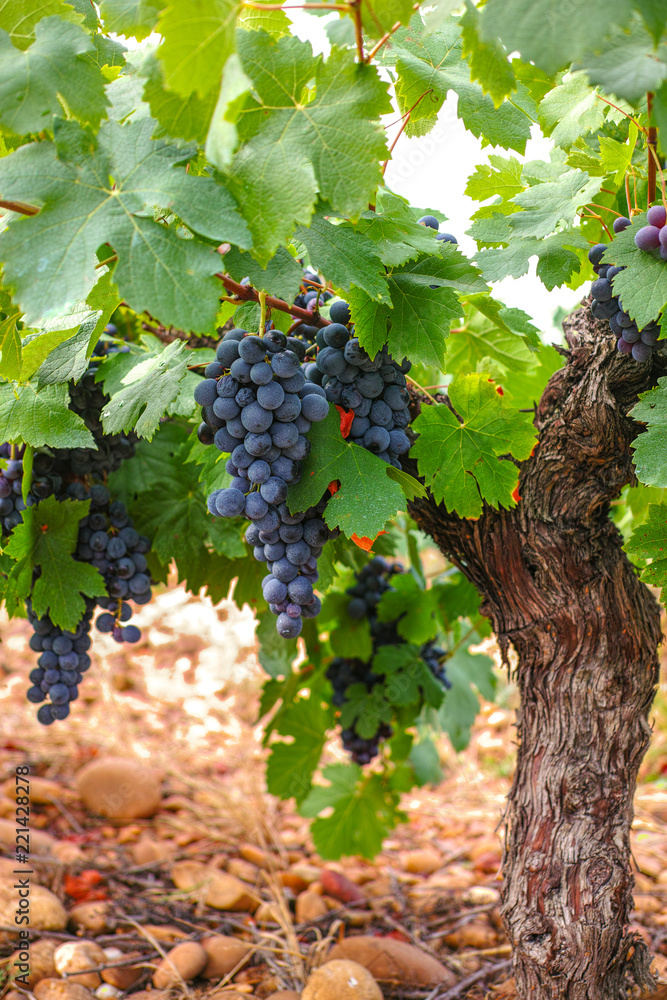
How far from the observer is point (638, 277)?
96 centimetres

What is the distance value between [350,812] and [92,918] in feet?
2.54

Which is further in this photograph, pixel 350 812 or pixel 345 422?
pixel 350 812

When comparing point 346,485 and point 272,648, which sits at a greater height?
point 346,485

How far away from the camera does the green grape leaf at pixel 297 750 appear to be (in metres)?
2.05

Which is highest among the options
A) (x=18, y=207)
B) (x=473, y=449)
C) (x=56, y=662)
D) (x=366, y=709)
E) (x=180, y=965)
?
(x=18, y=207)

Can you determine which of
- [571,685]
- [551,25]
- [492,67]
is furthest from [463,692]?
[551,25]

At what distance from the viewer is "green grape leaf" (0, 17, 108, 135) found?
0.82 m

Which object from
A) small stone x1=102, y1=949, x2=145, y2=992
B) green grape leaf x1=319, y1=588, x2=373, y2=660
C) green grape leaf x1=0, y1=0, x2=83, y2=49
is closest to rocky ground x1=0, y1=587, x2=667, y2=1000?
small stone x1=102, y1=949, x2=145, y2=992

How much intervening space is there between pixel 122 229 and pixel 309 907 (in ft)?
6.47

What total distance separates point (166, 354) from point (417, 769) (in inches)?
74.3

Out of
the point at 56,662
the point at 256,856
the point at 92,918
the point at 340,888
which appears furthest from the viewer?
the point at 256,856

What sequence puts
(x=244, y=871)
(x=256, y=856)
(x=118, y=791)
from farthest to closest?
(x=118, y=791) < (x=256, y=856) < (x=244, y=871)

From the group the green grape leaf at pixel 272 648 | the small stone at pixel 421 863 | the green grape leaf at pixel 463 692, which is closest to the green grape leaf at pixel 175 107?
the green grape leaf at pixel 272 648

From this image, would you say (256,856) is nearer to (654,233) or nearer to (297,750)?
(297,750)
